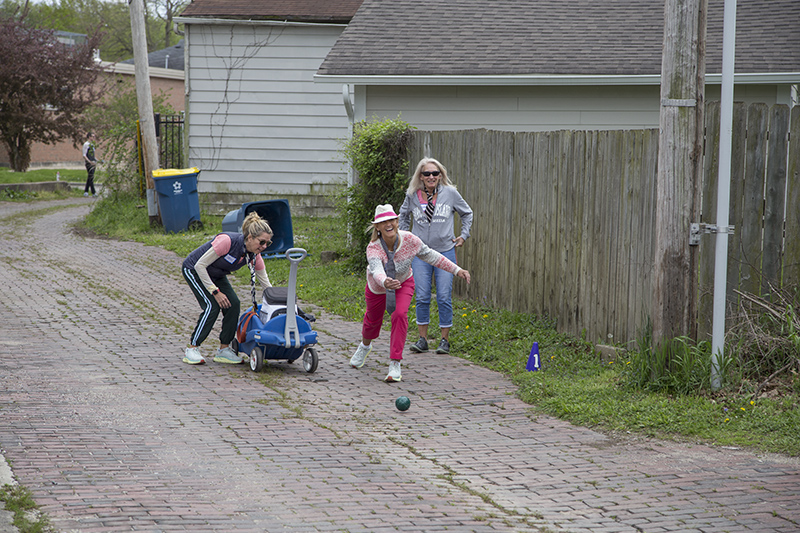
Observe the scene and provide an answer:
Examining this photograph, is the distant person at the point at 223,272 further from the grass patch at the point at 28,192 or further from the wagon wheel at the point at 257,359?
the grass patch at the point at 28,192

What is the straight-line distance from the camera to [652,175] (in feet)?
25.1

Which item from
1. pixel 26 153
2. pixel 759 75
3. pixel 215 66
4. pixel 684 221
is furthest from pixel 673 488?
pixel 26 153

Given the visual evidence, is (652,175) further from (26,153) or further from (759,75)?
(26,153)

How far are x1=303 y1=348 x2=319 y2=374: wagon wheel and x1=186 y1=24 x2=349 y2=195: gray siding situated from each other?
11.5m

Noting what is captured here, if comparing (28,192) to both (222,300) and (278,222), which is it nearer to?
(278,222)

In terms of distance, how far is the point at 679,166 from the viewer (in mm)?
6730

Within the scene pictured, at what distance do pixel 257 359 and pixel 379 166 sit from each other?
447cm

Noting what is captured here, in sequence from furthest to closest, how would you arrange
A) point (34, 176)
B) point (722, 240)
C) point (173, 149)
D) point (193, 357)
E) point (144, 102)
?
point (34, 176) → point (173, 149) → point (144, 102) → point (193, 357) → point (722, 240)

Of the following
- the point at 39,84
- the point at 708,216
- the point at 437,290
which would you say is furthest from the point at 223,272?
the point at 39,84

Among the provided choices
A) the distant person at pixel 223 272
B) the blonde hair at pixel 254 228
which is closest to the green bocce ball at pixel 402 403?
the distant person at pixel 223 272

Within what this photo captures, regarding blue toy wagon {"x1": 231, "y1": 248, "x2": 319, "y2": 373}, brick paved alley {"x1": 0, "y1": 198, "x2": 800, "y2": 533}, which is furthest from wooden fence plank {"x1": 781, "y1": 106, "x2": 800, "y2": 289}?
blue toy wagon {"x1": 231, "y1": 248, "x2": 319, "y2": 373}

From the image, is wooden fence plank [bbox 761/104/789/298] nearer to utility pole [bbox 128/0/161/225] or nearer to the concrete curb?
the concrete curb

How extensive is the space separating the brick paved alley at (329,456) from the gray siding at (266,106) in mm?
10836

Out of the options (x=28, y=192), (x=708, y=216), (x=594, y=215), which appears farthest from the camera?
(x=28, y=192)
